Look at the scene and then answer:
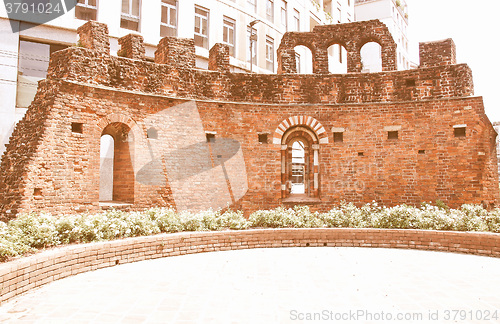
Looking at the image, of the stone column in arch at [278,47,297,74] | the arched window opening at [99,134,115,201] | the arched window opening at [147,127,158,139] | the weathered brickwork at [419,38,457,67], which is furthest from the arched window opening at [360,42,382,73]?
the arched window opening at [147,127,158,139]

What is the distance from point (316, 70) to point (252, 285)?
33.7 feet

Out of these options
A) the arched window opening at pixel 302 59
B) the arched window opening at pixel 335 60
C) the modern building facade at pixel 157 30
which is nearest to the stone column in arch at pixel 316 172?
the modern building facade at pixel 157 30

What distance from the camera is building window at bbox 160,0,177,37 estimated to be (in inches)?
763

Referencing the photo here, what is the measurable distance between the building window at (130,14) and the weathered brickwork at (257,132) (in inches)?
280

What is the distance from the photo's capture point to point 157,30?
61.9 ft

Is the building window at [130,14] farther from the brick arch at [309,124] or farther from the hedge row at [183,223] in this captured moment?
the hedge row at [183,223]

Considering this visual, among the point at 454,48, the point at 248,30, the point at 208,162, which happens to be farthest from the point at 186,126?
the point at 248,30

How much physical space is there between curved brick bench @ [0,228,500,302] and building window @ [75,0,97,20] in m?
13.1

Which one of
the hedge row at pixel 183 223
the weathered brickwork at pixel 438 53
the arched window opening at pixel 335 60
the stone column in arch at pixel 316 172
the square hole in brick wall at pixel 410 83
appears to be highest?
the arched window opening at pixel 335 60

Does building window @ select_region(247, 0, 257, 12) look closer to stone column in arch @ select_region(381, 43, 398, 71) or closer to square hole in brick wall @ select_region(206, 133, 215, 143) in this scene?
stone column in arch @ select_region(381, 43, 398, 71)

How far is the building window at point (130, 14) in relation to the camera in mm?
18031

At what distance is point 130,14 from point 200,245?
1416 centimetres

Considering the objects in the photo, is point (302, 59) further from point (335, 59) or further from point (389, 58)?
point (389, 58)

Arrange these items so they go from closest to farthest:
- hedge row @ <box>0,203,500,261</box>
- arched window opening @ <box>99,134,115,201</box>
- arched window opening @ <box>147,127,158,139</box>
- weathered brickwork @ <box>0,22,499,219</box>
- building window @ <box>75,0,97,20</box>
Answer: hedge row @ <box>0,203,500,261</box>, weathered brickwork @ <box>0,22,499,219</box>, arched window opening @ <box>147,127,158,139</box>, building window @ <box>75,0,97,20</box>, arched window opening @ <box>99,134,115,201</box>
